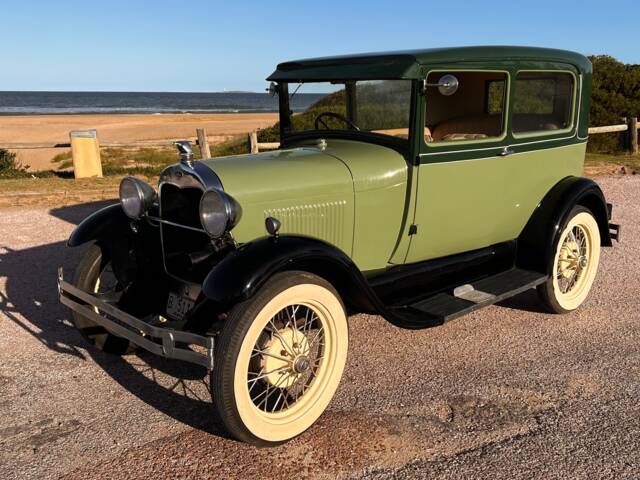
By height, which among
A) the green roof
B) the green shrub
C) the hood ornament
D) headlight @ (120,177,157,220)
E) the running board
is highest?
the green roof

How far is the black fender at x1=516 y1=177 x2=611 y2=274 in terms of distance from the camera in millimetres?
4325

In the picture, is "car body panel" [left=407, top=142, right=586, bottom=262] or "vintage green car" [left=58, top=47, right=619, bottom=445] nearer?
"vintage green car" [left=58, top=47, right=619, bottom=445]

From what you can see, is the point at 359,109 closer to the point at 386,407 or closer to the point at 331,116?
the point at 331,116

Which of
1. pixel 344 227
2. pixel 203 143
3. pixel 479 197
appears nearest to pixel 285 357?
pixel 344 227

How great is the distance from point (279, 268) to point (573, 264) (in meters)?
2.88

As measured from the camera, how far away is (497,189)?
13.5 ft

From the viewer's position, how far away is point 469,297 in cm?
388

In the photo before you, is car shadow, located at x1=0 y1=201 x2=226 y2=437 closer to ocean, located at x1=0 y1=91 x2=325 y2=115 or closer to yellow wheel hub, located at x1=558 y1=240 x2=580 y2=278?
yellow wheel hub, located at x1=558 y1=240 x2=580 y2=278

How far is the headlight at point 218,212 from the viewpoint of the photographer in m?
2.98

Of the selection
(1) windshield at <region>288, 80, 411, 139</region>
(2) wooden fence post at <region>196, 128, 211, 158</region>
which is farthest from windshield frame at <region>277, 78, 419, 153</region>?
(2) wooden fence post at <region>196, 128, 211, 158</region>

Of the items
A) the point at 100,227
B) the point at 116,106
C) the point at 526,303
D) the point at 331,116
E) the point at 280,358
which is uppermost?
the point at 331,116

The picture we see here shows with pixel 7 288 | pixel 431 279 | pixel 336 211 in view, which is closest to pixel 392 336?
pixel 431 279

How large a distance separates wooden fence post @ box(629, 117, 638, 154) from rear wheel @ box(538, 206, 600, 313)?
995 cm

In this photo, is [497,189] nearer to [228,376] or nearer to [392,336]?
[392,336]
